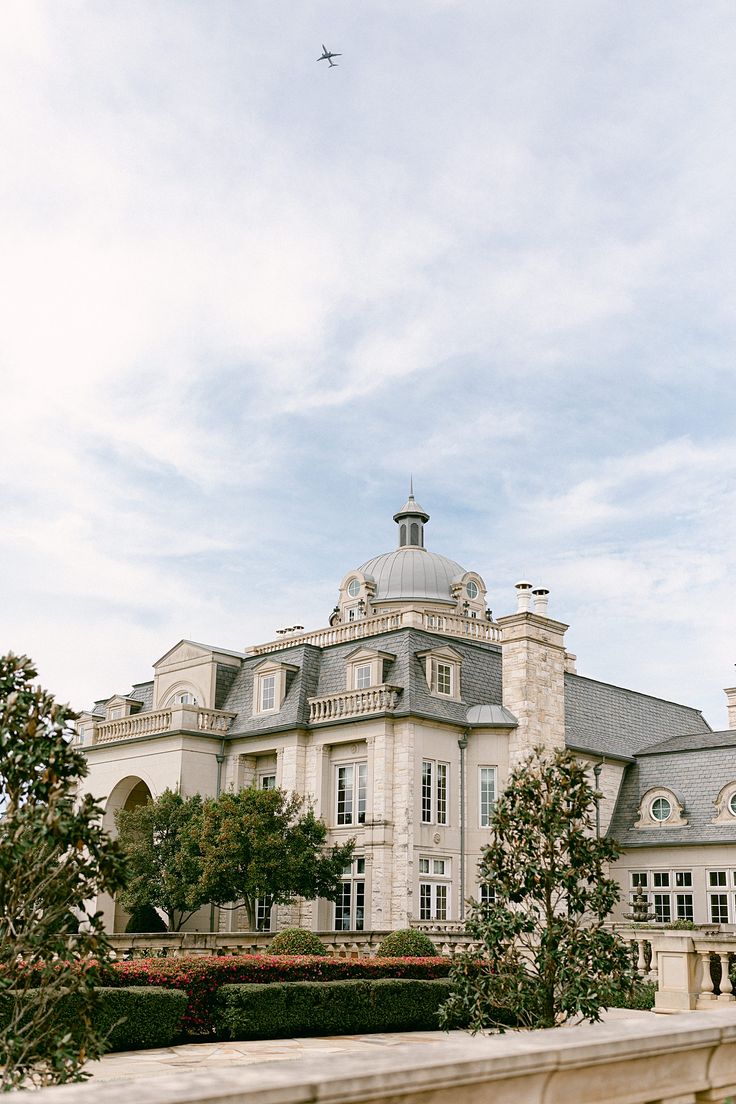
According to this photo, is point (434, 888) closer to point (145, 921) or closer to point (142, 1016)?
point (145, 921)

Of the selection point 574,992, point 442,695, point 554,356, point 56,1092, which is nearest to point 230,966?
point 574,992

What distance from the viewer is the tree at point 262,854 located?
30.6 m

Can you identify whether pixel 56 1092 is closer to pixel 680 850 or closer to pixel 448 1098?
pixel 448 1098

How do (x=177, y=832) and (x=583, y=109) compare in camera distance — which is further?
(x=177, y=832)

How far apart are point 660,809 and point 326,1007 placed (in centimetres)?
2108

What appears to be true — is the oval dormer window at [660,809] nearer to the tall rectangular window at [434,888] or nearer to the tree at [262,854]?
the tall rectangular window at [434,888]

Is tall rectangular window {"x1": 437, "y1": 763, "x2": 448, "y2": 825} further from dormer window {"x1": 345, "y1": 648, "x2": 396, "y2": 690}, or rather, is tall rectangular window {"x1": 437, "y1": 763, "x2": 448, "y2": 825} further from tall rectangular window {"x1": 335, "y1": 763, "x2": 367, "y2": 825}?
dormer window {"x1": 345, "y1": 648, "x2": 396, "y2": 690}

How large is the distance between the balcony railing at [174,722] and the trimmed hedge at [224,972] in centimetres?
1789

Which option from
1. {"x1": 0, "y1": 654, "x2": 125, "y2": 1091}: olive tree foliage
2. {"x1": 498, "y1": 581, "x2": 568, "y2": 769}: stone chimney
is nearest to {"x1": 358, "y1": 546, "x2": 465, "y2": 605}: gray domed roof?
{"x1": 498, "y1": 581, "x2": 568, "y2": 769}: stone chimney

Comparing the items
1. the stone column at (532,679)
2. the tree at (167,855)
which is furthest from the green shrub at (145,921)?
the stone column at (532,679)

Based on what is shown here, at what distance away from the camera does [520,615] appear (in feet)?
112

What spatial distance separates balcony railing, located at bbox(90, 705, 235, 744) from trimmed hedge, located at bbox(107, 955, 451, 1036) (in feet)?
58.7

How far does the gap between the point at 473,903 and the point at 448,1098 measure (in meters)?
8.90

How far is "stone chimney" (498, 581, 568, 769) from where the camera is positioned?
33906mm
